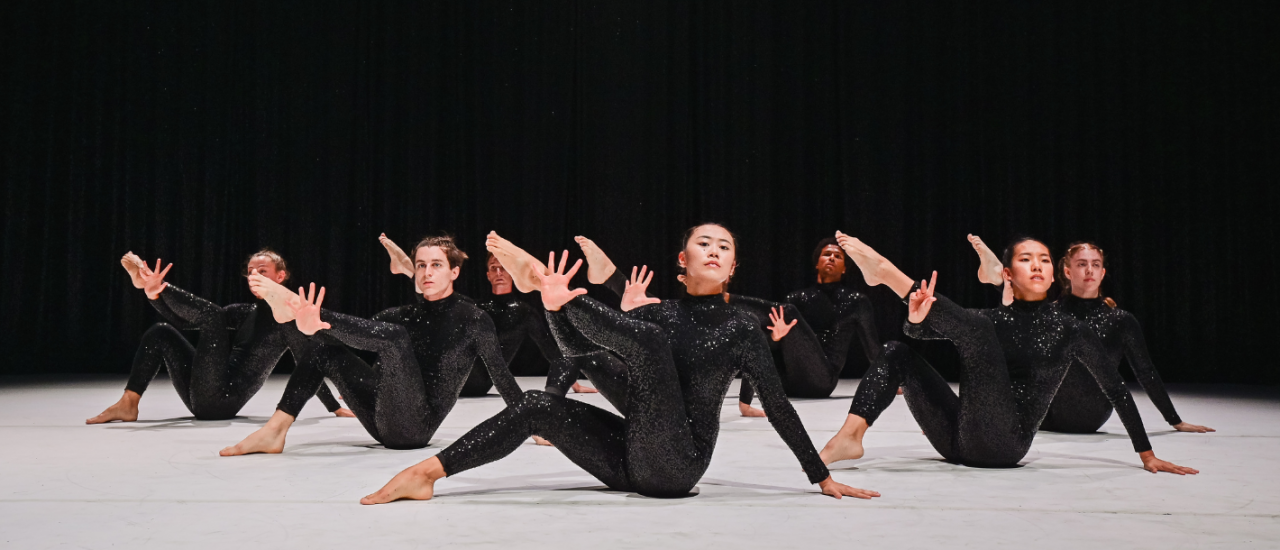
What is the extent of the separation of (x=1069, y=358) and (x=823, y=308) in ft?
10.2

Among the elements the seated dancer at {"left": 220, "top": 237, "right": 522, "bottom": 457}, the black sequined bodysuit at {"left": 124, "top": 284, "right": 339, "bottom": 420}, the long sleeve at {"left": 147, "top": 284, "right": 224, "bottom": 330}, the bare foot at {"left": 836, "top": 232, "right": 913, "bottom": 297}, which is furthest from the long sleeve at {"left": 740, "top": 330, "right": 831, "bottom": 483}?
the long sleeve at {"left": 147, "top": 284, "right": 224, "bottom": 330}

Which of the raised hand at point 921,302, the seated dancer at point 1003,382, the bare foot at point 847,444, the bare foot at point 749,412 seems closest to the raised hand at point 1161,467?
the seated dancer at point 1003,382

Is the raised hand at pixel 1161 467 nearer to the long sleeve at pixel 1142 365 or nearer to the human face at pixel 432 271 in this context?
the long sleeve at pixel 1142 365

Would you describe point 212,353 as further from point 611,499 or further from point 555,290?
point 555,290

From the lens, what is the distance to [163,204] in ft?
28.3

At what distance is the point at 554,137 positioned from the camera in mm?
8516

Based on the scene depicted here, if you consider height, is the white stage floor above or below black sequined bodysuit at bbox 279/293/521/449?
below

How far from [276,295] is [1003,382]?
2498 mm

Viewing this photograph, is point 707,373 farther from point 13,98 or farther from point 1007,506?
point 13,98

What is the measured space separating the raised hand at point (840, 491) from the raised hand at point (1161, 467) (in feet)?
4.01

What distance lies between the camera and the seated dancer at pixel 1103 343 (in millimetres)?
4332

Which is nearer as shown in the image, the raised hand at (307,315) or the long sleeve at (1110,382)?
the raised hand at (307,315)

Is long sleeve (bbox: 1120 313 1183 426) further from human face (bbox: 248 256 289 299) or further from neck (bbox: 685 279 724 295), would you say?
human face (bbox: 248 256 289 299)

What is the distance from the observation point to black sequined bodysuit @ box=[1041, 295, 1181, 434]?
430cm
